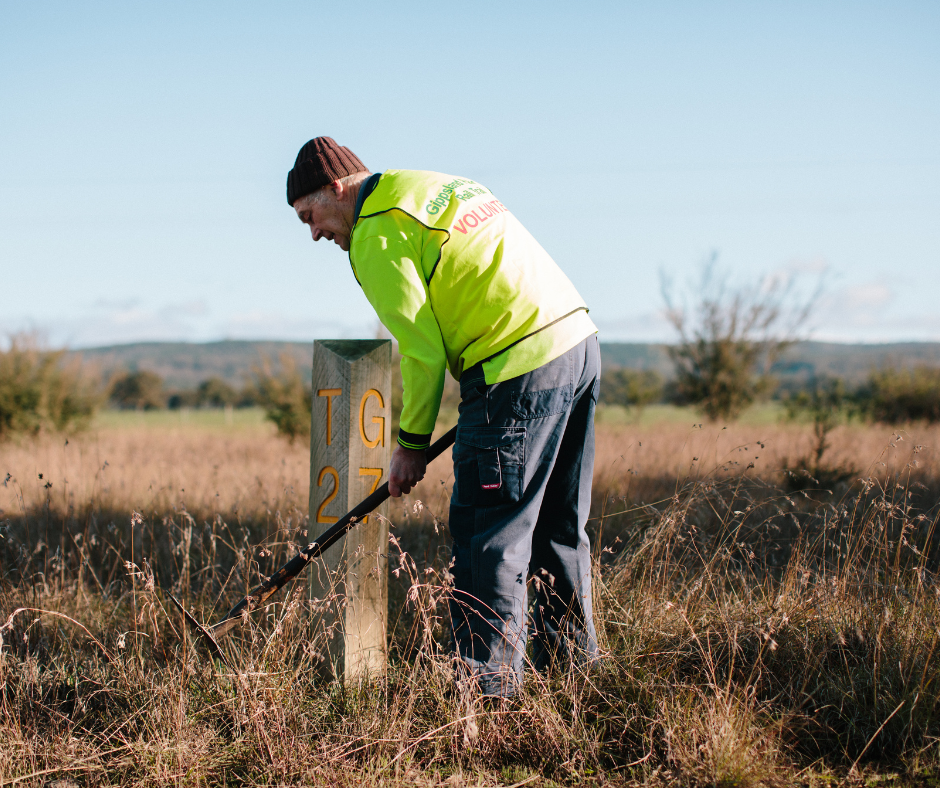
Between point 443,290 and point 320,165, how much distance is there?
674 millimetres

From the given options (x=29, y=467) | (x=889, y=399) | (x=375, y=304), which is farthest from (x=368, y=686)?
(x=889, y=399)

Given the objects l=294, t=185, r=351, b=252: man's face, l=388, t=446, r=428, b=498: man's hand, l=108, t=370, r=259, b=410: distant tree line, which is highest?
l=294, t=185, r=351, b=252: man's face

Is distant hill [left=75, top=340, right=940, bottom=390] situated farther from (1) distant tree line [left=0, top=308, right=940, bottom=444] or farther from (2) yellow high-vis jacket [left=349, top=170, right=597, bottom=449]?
(2) yellow high-vis jacket [left=349, top=170, right=597, bottom=449]

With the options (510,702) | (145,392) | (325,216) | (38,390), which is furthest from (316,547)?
(145,392)

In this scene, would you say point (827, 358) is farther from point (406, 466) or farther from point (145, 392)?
point (406, 466)

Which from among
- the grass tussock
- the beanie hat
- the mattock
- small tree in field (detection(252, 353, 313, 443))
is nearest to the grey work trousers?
the grass tussock

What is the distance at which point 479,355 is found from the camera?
2.17 metres

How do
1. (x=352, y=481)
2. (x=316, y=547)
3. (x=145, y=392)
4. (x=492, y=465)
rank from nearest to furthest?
1. (x=492, y=465)
2. (x=316, y=547)
3. (x=352, y=481)
4. (x=145, y=392)

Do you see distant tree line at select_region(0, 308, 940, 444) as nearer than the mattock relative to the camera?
No

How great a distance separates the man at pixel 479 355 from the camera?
2.13 m

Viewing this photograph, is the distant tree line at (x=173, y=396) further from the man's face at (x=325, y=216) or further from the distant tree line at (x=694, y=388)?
the man's face at (x=325, y=216)

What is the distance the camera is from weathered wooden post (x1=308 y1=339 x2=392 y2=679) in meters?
2.51

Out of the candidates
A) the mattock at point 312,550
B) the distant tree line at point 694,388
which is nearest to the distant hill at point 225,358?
the distant tree line at point 694,388

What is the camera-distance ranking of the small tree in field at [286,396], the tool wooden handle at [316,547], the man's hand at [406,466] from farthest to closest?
the small tree in field at [286,396]
the tool wooden handle at [316,547]
the man's hand at [406,466]
